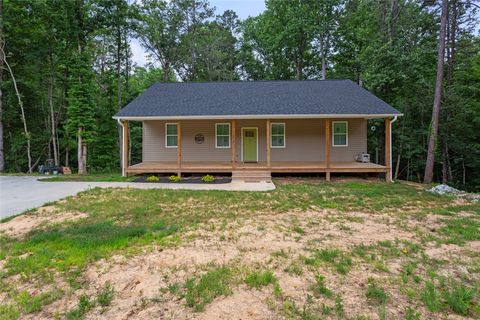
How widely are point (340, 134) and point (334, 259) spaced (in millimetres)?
9776

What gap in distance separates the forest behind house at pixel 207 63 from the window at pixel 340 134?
339 cm

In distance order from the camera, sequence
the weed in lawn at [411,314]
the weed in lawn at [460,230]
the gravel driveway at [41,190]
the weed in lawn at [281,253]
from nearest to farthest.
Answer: the weed in lawn at [411,314] → the weed in lawn at [281,253] → the weed in lawn at [460,230] → the gravel driveway at [41,190]

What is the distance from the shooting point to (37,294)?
111 inches

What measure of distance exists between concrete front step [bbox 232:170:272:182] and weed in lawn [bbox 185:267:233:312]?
703 cm

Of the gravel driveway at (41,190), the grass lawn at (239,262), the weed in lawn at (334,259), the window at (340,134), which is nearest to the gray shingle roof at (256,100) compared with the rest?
the window at (340,134)

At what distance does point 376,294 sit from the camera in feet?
9.05

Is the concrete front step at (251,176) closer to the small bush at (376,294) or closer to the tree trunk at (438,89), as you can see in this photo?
the tree trunk at (438,89)

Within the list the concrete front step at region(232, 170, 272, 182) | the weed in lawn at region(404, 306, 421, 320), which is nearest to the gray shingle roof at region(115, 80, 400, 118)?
the concrete front step at region(232, 170, 272, 182)

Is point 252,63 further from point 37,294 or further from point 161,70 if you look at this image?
point 37,294

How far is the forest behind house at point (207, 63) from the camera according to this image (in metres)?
13.7

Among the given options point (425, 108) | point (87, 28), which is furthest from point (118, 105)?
point (425, 108)

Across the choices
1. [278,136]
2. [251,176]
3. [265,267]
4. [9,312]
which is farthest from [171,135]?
[9,312]

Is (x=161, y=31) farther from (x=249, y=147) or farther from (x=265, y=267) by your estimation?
(x=265, y=267)

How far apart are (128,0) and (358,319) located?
19.6 metres
